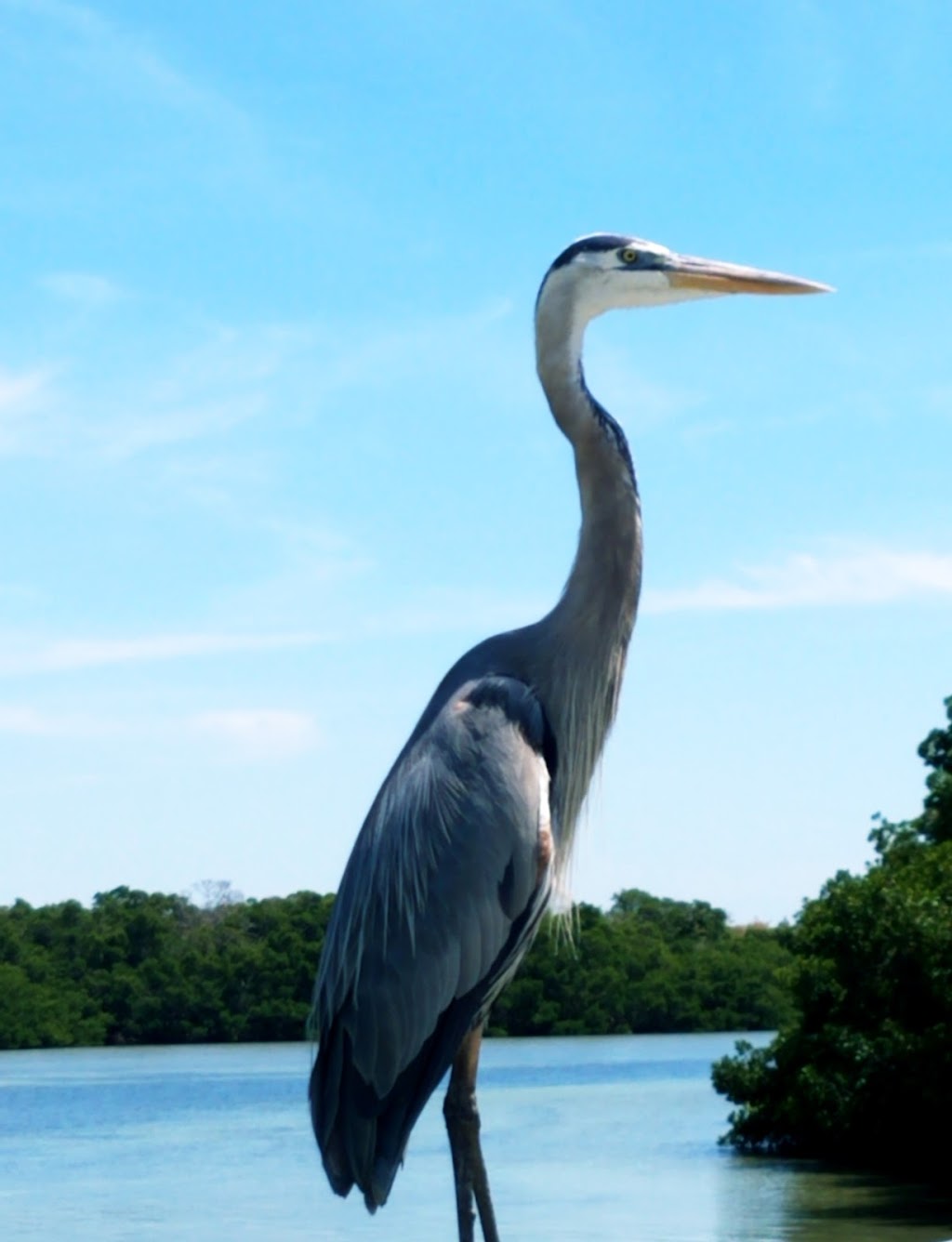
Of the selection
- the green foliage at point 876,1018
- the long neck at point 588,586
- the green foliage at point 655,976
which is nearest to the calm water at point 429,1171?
the green foliage at point 876,1018

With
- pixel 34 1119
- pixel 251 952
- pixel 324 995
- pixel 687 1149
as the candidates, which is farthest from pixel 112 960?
pixel 324 995

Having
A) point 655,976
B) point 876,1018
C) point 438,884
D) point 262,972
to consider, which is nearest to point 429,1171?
point 876,1018

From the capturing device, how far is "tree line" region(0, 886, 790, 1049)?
2090 inches

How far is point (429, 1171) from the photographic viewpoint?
1315 inches

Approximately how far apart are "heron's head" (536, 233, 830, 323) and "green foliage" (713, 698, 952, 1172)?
16.1m

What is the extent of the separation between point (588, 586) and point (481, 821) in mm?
607

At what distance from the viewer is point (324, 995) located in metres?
4.29

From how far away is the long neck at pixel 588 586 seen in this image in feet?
14.1

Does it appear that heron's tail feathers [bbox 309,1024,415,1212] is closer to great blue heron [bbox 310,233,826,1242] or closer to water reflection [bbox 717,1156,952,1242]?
great blue heron [bbox 310,233,826,1242]

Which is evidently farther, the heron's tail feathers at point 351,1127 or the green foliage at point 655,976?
the green foliage at point 655,976

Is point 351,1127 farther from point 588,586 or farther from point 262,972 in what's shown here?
point 262,972

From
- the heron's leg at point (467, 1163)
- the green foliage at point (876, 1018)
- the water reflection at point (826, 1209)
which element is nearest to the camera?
the heron's leg at point (467, 1163)

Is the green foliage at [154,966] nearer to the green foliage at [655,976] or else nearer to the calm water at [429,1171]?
the calm water at [429,1171]

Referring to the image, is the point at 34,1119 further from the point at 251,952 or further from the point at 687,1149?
the point at 687,1149
